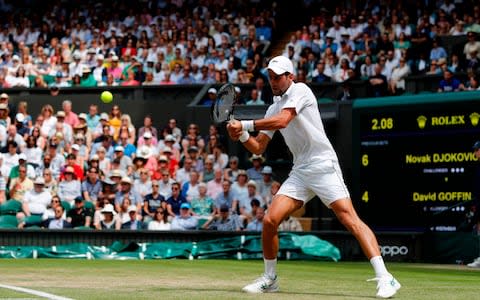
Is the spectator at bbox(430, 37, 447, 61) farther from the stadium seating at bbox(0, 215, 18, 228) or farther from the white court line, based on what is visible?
the white court line

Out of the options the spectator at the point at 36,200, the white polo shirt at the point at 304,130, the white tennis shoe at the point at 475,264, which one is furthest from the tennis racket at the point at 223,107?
the spectator at the point at 36,200

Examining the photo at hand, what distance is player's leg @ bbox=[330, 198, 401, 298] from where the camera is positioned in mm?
8969

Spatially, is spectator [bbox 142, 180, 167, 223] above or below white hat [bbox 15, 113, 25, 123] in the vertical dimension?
below

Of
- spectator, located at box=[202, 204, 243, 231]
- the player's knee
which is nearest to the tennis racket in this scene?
the player's knee

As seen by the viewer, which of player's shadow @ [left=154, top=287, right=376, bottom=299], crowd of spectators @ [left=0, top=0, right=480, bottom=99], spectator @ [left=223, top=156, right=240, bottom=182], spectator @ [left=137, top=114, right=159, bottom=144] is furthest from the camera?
crowd of spectators @ [left=0, top=0, right=480, bottom=99]

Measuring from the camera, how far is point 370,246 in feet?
30.3

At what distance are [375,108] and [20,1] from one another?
18.4 m

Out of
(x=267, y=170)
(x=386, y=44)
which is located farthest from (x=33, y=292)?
(x=386, y=44)

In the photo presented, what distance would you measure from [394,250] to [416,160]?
1616 millimetres

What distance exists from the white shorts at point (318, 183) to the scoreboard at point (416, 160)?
9.04 metres

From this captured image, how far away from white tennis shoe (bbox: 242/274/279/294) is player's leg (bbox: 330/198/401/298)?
2.85 feet

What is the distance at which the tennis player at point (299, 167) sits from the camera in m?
9.41

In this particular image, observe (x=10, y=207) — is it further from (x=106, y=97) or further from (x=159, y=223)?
(x=106, y=97)

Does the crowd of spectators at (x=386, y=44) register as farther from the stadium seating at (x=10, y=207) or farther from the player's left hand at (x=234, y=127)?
the player's left hand at (x=234, y=127)
